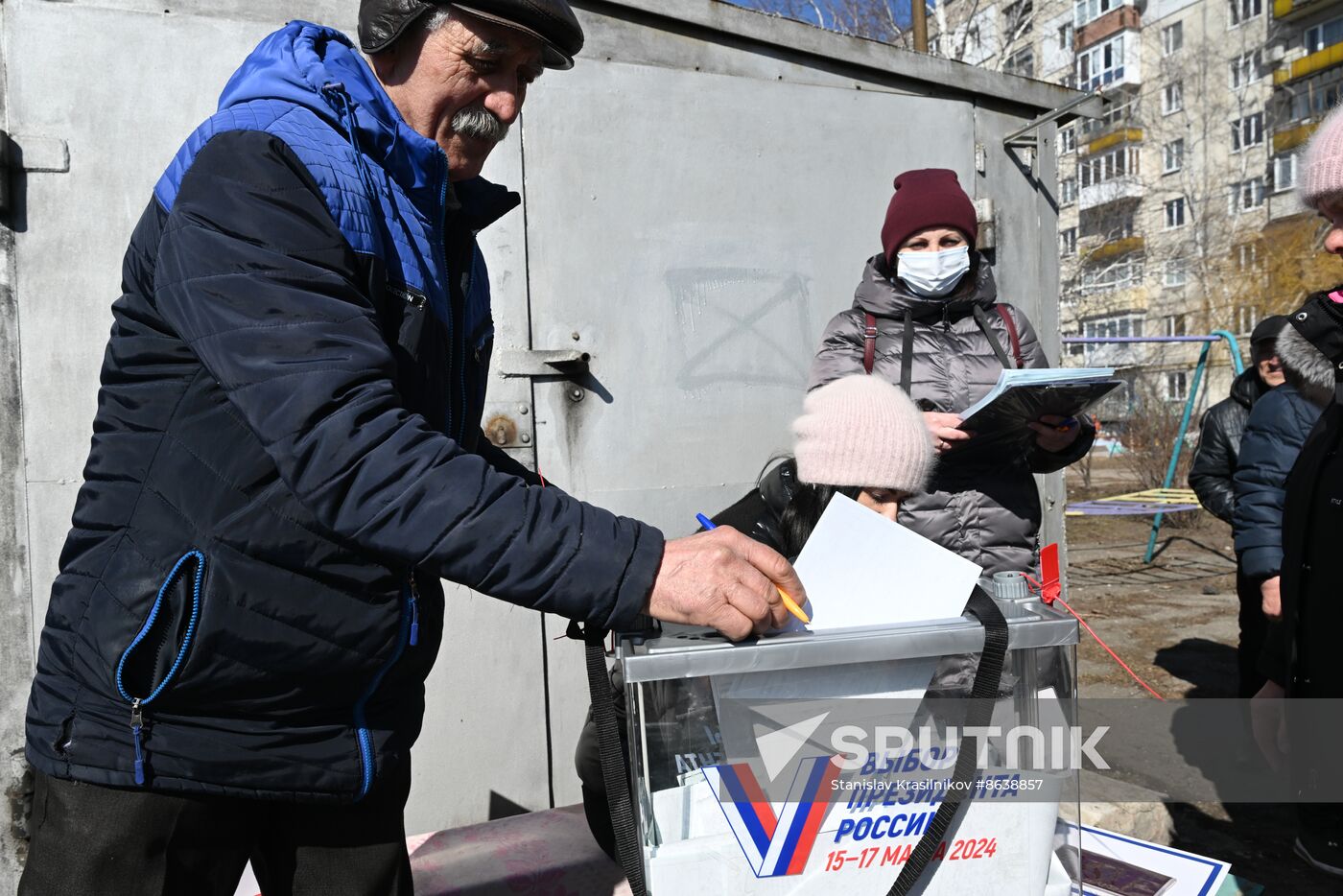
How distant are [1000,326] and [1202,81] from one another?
88.0 feet

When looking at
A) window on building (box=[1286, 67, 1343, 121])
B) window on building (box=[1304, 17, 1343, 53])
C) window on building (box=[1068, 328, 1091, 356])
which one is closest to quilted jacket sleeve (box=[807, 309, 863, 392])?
window on building (box=[1068, 328, 1091, 356])

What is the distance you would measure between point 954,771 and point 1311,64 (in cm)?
2960

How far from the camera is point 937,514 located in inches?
106

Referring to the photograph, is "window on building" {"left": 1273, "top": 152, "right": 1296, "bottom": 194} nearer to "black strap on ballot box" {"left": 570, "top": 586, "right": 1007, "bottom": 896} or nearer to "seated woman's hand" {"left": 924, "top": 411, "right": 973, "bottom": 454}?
"seated woman's hand" {"left": 924, "top": 411, "right": 973, "bottom": 454}

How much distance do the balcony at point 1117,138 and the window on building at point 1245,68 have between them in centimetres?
253

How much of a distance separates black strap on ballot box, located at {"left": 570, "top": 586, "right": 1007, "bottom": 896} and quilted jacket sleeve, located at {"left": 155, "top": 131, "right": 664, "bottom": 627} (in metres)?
0.14

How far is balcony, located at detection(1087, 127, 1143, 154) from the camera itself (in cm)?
2559

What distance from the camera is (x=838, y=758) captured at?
1180 mm

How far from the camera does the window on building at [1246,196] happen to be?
908 inches

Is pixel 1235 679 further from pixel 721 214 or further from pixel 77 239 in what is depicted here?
pixel 77 239

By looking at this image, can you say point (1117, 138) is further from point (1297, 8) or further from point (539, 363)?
point (539, 363)

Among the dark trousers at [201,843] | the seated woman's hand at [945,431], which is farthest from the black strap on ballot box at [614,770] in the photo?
the seated woman's hand at [945,431]

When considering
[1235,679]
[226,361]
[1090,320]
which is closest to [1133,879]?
[226,361]

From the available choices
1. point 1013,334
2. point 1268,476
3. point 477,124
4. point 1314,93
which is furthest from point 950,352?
point 1314,93
